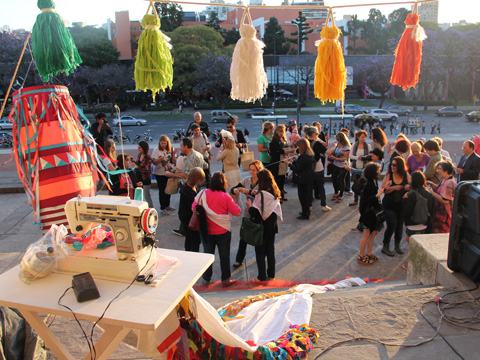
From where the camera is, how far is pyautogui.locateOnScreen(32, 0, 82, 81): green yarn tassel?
3.19 metres

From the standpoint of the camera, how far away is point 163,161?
641 cm

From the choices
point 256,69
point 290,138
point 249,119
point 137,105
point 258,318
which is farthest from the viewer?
point 137,105

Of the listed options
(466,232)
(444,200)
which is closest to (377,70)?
(444,200)

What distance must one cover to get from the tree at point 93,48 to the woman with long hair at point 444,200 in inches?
1369

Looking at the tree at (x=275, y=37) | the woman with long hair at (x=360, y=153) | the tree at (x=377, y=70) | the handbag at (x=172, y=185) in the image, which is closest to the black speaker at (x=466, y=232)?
the woman with long hair at (x=360, y=153)

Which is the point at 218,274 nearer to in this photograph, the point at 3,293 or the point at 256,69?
the point at 256,69

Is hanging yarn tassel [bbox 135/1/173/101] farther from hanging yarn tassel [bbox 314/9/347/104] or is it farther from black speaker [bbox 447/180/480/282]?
black speaker [bbox 447/180/480/282]

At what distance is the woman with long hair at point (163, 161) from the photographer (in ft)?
21.0

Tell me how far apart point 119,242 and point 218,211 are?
183 centimetres

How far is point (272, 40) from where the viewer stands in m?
46.1

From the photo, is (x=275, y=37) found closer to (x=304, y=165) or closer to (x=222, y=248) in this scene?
(x=304, y=165)

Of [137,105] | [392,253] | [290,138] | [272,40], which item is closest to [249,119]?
[137,105]

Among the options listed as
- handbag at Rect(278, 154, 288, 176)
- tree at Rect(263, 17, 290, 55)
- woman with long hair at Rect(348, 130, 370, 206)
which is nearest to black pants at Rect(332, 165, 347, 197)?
woman with long hair at Rect(348, 130, 370, 206)

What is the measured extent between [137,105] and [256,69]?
4014cm
